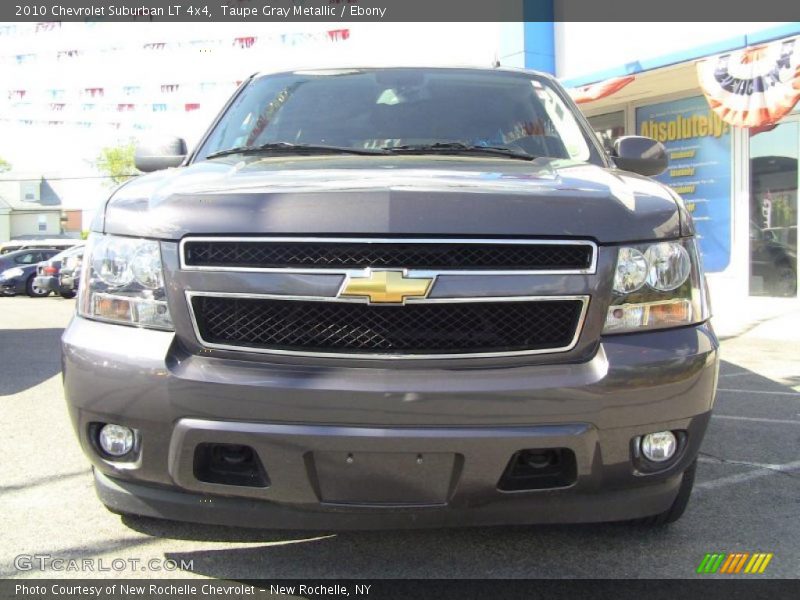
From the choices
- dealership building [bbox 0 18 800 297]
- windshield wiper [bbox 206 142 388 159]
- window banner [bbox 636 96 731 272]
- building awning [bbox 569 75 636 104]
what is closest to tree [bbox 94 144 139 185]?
dealership building [bbox 0 18 800 297]

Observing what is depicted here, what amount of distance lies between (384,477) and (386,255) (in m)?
0.62

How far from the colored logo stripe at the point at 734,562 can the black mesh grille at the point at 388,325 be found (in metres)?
1.07

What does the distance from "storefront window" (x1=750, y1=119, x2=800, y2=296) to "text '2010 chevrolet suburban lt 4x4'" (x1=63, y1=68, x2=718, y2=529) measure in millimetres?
9884

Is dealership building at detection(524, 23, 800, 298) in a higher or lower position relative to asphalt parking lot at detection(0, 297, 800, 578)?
higher

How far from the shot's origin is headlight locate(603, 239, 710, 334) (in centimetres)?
228

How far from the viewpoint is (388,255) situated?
2.18m

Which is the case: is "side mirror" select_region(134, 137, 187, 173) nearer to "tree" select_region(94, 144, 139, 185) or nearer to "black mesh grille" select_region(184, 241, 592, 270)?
"black mesh grille" select_region(184, 241, 592, 270)

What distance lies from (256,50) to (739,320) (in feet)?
98.1

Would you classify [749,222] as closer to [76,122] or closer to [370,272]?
[370,272]

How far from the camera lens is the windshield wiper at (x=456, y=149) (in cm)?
318

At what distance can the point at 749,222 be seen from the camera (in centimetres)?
1174

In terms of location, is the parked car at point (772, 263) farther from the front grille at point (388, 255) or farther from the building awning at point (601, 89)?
the front grille at point (388, 255)
